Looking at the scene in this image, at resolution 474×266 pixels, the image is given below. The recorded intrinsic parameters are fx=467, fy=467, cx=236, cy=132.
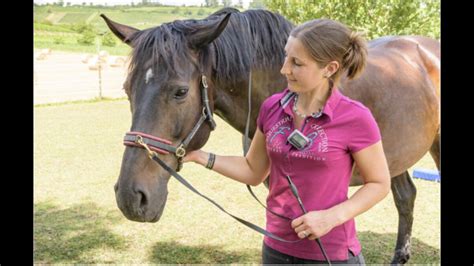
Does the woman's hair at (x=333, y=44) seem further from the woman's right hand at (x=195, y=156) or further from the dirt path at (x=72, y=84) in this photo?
the dirt path at (x=72, y=84)

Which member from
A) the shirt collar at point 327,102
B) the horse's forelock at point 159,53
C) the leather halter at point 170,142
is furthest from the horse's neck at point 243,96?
the shirt collar at point 327,102

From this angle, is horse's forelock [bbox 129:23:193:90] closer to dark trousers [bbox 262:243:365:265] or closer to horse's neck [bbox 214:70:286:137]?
horse's neck [bbox 214:70:286:137]

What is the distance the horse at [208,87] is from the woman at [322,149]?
47 cm

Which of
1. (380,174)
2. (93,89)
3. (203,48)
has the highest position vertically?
(203,48)

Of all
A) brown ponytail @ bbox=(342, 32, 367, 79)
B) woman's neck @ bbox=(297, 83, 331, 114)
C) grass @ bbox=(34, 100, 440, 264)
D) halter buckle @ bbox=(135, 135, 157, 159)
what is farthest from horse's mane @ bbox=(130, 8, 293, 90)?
grass @ bbox=(34, 100, 440, 264)

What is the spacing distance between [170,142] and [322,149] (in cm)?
71

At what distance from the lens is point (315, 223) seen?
1.77 m

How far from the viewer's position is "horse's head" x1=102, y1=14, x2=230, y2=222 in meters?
2.04

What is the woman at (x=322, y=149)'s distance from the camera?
179 centimetres
